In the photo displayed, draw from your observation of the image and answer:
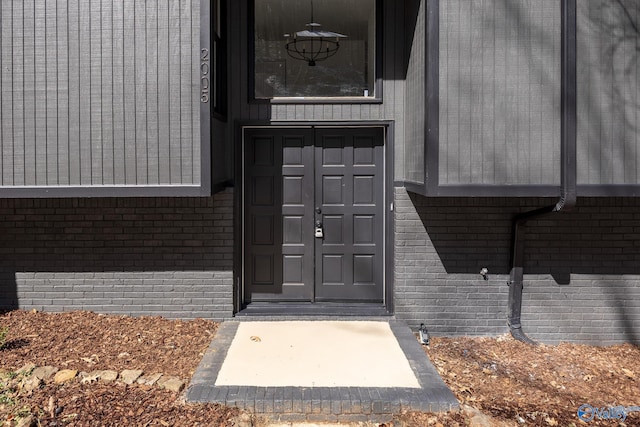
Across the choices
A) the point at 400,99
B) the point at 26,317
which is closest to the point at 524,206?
the point at 400,99

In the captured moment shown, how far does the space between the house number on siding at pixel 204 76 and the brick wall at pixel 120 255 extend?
1205 millimetres

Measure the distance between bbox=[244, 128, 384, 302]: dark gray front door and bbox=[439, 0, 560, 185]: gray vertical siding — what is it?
124 cm

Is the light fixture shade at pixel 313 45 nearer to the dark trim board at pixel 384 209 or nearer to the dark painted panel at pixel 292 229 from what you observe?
the dark trim board at pixel 384 209

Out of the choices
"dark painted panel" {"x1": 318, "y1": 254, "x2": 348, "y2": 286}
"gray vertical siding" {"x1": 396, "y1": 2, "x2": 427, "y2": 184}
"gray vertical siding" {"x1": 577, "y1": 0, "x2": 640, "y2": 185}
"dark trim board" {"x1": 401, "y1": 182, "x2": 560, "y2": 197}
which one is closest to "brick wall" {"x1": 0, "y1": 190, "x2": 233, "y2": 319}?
"dark painted panel" {"x1": 318, "y1": 254, "x2": 348, "y2": 286}

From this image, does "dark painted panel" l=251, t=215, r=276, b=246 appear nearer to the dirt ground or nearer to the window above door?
the dirt ground

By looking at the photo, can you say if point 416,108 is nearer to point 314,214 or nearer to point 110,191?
point 314,214

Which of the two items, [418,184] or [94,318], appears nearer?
[418,184]

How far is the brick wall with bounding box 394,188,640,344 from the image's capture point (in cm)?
534

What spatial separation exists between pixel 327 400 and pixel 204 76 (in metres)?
3.07

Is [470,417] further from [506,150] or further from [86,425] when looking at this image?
[86,425]

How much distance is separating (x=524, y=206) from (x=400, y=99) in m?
1.79

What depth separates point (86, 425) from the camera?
337 cm

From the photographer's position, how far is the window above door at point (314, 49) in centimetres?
559

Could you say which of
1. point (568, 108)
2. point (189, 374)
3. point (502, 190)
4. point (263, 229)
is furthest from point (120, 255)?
point (568, 108)
